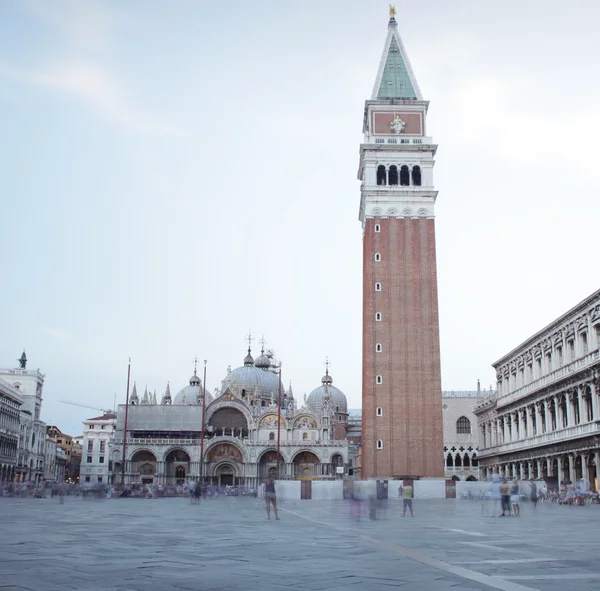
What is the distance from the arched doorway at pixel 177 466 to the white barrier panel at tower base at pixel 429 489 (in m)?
41.5

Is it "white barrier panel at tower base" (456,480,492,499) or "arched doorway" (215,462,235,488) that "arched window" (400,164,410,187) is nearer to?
"white barrier panel at tower base" (456,480,492,499)

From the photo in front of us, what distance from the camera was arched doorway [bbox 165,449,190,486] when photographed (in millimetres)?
84062

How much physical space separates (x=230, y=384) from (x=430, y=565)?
7846 cm

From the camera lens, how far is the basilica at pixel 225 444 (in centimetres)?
8212

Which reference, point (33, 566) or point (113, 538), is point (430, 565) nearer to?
point (33, 566)

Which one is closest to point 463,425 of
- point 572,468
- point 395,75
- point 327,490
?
point 572,468

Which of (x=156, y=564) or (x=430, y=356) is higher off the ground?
(x=430, y=356)

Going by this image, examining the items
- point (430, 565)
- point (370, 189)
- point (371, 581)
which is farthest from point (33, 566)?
point (370, 189)

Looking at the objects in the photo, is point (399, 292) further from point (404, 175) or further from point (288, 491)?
point (288, 491)

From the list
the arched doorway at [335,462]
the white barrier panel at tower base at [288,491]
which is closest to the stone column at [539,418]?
the white barrier panel at tower base at [288,491]

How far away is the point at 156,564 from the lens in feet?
35.5

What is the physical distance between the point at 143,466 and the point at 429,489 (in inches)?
1766

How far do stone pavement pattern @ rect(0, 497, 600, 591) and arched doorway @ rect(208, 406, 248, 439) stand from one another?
6800 centimetres

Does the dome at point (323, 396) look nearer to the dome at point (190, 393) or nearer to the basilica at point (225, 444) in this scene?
the basilica at point (225, 444)
